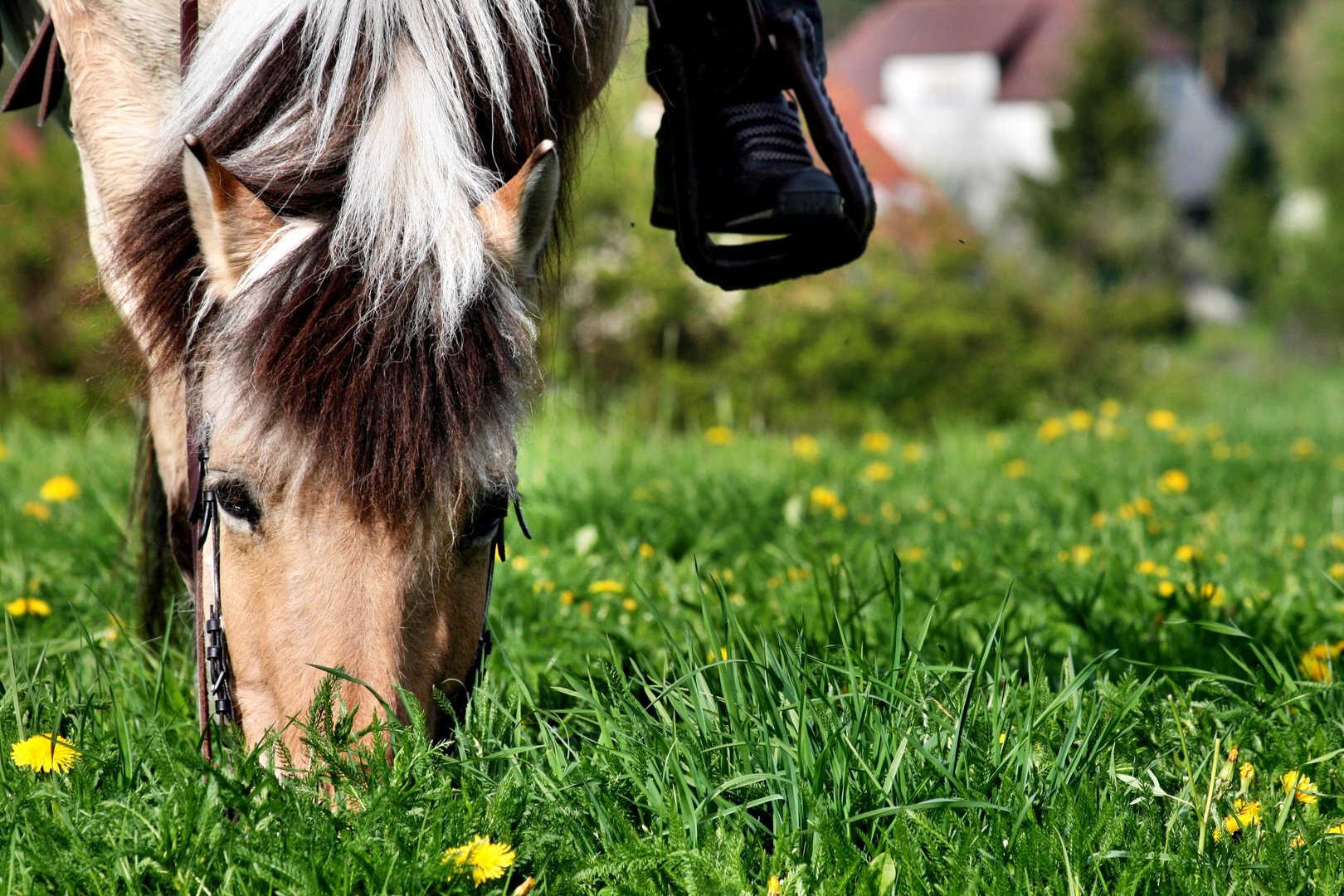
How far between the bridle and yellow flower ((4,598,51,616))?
1019 millimetres

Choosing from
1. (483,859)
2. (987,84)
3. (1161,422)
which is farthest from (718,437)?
(987,84)

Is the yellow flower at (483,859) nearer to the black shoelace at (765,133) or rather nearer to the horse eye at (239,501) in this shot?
the horse eye at (239,501)

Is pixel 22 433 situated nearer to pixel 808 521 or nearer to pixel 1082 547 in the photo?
pixel 808 521

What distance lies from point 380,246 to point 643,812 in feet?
3.32

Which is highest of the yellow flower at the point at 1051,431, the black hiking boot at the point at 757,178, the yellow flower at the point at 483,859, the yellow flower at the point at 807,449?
the black hiking boot at the point at 757,178

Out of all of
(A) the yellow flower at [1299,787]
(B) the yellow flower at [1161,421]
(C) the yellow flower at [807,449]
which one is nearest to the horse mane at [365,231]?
(A) the yellow flower at [1299,787]

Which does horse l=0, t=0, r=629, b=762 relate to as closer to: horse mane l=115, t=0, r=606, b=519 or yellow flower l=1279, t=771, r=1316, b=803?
horse mane l=115, t=0, r=606, b=519

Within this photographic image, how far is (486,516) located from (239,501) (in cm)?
40

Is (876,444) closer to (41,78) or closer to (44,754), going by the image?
(41,78)

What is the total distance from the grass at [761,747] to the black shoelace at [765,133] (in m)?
0.95

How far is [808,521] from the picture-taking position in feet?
14.3

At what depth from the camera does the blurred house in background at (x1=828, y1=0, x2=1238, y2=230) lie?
43.5 m

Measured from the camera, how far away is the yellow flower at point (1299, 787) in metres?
2.01

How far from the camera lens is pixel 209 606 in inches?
80.6
